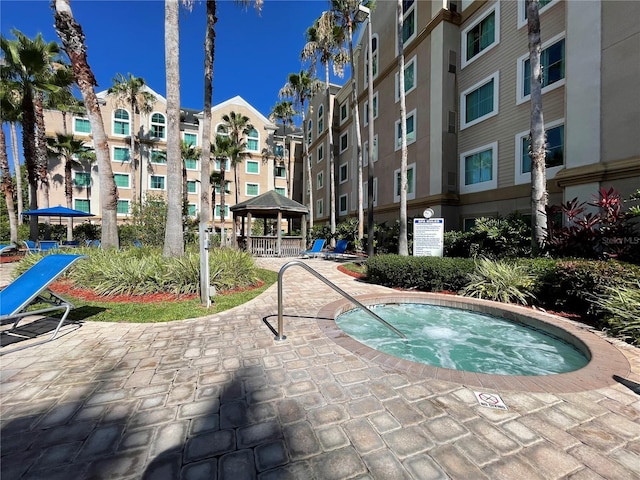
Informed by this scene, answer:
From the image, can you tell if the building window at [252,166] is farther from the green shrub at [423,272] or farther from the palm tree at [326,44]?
the green shrub at [423,272]

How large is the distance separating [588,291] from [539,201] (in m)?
3.54

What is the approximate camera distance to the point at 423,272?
7961 millimetres

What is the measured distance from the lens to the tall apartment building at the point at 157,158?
26656 millimetres

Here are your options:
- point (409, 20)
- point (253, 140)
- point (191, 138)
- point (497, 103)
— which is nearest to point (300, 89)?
point (409, 20)

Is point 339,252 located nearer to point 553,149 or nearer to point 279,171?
point 553,149

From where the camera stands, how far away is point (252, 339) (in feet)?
13.6

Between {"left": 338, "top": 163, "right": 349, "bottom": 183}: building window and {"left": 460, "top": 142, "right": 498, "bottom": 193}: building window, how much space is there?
41.4 feet

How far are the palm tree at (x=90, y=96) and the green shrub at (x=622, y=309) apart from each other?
42.4 ft

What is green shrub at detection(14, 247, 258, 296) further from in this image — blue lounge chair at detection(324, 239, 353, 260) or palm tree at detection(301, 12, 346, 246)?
palm tree at detection(301, 12, 346, 246)

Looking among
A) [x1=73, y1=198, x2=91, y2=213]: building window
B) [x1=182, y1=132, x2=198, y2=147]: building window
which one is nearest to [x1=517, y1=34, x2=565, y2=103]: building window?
[x1=182, y1=132, x2=198, y2=147]: building window

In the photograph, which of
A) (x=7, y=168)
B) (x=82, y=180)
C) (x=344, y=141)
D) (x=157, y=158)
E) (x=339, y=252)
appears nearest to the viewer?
(x=7, y=168)

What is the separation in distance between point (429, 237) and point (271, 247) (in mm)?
10433

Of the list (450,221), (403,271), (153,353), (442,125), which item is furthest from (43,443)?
(442,125)

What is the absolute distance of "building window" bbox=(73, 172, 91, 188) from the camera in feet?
87.7
